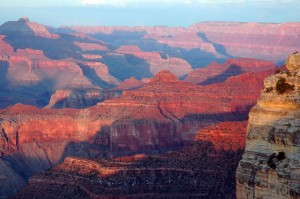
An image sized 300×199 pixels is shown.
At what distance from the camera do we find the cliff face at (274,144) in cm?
1738

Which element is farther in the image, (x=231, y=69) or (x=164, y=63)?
(x=164, y=63)

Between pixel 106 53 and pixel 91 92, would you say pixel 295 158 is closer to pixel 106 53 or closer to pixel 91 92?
pixel 91 92

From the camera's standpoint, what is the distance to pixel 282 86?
18250 millimetres

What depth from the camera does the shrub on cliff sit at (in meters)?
18.1

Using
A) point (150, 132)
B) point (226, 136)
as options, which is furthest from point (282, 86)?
point (150, 132)

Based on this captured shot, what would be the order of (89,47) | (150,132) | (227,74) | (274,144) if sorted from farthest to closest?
(89,47) < (227,74) < (150,132) < (274,144)

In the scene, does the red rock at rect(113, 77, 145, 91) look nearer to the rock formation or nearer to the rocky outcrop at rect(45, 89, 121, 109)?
the rocky outcrop at rect(45, 89, 121, 109)

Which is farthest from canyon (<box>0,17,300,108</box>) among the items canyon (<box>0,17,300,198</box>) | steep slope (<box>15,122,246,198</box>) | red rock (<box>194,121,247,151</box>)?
steep slope (<box>15,122,246,198</box>)

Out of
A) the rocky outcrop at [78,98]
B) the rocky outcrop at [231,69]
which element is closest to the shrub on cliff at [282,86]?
the rocky outcrop at [231,69]

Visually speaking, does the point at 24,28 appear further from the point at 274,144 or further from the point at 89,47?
the point at 274,144

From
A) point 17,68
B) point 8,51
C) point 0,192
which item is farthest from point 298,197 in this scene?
point 8,51

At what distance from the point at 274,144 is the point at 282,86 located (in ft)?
4.51

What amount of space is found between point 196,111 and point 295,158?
Result: 5504 cm

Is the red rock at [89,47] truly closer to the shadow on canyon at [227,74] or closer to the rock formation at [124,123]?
the shadow on canyon at [227,74]
